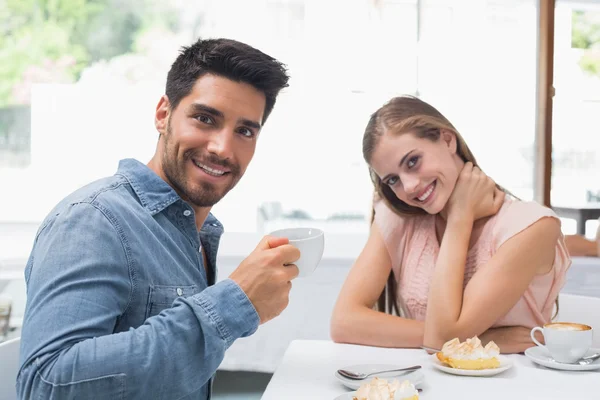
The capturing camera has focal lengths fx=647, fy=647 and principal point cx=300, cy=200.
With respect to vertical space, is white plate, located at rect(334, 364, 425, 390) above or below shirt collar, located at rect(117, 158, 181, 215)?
below

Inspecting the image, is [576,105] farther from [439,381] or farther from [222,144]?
[222,144]

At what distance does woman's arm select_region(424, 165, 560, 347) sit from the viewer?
154 cm

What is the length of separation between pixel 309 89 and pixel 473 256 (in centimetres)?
331

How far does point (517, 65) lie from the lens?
4.63m

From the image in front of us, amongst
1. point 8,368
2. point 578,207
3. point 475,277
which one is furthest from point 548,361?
point 578,207

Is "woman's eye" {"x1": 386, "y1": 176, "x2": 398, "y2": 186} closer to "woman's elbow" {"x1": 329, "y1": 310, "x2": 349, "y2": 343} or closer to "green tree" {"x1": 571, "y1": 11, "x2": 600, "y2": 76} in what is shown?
"woman's elbow" {"x1": 329, "y1": 310, "x2": 349, "y2": 343}

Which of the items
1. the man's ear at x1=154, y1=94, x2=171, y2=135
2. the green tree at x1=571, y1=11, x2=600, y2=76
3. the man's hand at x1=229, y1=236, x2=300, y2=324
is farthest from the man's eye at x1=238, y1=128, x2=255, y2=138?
the green tree at x1=571, y1=11, x2=600, y2=76

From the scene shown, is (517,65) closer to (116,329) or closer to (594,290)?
(594,290)

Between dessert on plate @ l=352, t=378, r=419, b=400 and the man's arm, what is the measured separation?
0.20 metres

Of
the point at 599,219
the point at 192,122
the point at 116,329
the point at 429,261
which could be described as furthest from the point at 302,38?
the point at 116,329

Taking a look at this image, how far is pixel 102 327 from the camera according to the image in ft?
3.01

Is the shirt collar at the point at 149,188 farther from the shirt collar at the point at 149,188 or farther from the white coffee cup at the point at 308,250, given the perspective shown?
the white coffee cup at the point at 308,250

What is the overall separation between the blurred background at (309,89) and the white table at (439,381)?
3.22 m

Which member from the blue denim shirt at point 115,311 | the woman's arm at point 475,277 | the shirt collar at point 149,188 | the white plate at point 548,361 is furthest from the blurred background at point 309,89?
the blue denim shirt at point 115,311
